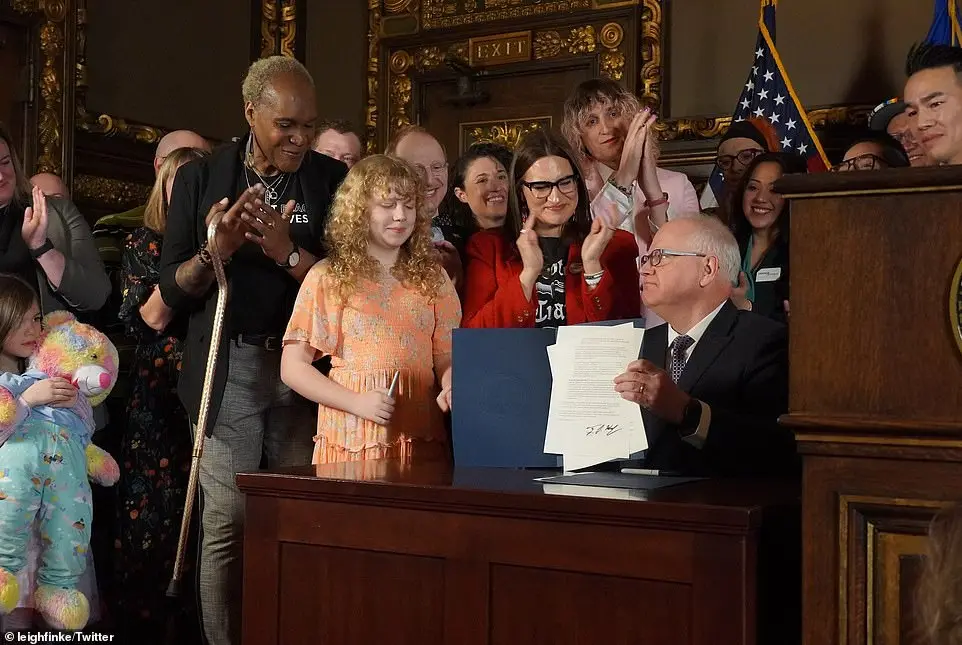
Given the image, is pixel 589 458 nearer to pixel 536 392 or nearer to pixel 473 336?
pixel 536 392

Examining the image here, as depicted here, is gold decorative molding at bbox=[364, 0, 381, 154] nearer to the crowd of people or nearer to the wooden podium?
the crowd of people

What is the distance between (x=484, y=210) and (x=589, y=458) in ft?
4.57

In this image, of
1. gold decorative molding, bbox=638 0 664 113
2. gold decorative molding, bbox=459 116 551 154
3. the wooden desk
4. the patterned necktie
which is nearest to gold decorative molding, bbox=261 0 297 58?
gold decorative molding, bbox=459 116 551 154

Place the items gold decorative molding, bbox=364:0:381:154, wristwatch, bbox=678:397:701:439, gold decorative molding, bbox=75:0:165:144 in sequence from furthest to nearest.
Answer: gold decorative molding, bbox=364:0:381:154, gold decorative molding, bbox=75:0:165:144, wristwatch, bbox=678:397:701:439

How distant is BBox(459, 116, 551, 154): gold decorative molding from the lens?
20.7 feet

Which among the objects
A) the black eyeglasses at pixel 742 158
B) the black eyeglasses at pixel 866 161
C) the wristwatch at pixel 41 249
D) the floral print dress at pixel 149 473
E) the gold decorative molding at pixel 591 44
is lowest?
the floral print dress at pixel 149 473

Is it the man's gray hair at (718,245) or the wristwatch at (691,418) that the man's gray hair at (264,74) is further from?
the wristwatch at (691,418)

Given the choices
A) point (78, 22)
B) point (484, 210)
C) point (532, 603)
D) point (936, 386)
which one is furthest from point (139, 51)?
point (936, 386)

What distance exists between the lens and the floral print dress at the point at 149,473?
373 cm

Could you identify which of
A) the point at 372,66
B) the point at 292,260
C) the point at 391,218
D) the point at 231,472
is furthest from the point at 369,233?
the point at 372,66

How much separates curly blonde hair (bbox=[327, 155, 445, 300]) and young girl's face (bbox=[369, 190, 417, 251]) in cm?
1

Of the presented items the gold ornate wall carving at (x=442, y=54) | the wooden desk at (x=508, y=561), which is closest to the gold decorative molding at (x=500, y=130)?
the gold ornate wall carving at (x=442, y=54)

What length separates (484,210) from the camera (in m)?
3.56

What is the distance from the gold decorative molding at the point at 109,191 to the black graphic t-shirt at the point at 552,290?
3.11 m
